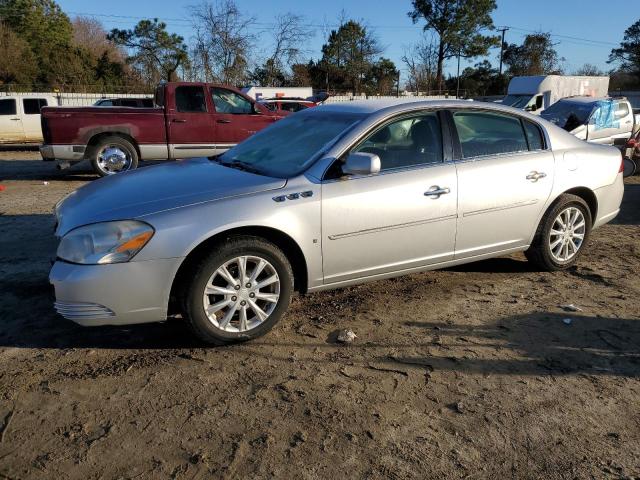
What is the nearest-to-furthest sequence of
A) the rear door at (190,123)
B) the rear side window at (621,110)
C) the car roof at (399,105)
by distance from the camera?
the car roof at (399,105)
the rear door at (190,123)
the rear side window at (621,110)

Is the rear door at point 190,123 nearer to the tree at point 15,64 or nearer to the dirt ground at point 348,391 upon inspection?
the dirt ground at point 348,391

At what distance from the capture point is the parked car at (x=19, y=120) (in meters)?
18.3

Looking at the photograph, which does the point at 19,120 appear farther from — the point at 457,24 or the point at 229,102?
the point at 457,24

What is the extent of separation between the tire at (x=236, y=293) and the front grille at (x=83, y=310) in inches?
18.9

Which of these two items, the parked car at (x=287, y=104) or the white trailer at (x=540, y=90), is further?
the white trailer at (x=540, y=90)

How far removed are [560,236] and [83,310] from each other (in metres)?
4.08

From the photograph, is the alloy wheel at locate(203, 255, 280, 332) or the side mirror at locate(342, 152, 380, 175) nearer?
the alloy wheel at locate(203, 255, 280, 332)

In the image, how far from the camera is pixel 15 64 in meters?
35.6

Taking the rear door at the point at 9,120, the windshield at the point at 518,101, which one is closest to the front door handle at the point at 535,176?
the rear door at the point at 9,120

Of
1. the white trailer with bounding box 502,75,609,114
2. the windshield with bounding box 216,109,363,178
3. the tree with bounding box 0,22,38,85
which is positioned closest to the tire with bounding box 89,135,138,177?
the windshield with bounding box 216,109,363,178

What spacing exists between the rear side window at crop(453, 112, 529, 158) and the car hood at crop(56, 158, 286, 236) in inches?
65.6

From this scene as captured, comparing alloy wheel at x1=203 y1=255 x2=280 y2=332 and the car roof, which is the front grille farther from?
the car roof

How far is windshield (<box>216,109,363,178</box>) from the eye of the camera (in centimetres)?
415

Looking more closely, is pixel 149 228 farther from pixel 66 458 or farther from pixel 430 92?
pixel 430 92
